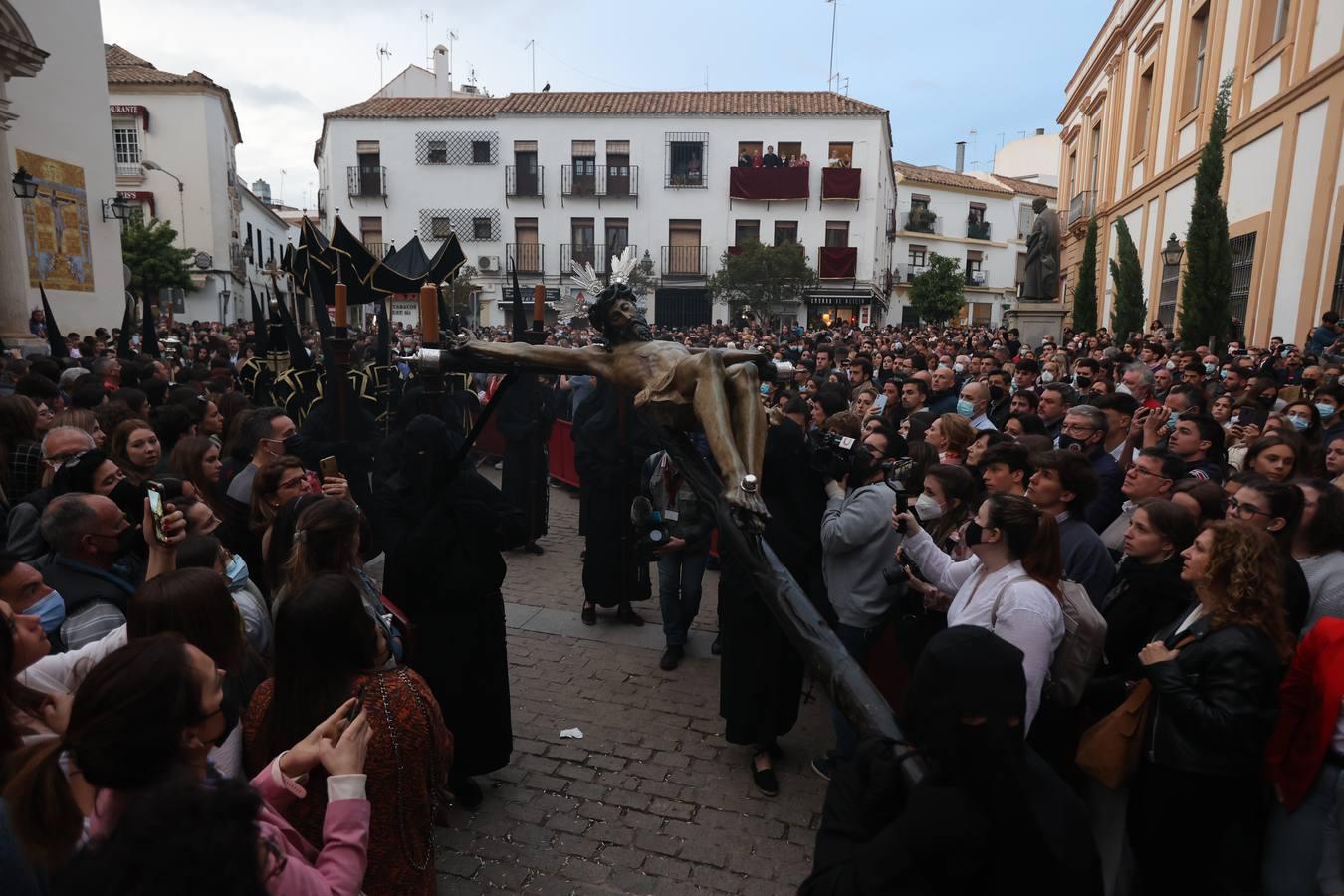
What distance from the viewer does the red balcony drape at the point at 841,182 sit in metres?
31.9

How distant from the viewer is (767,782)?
3826mm

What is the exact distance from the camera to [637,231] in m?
33.1

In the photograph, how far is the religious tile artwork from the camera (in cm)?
1404

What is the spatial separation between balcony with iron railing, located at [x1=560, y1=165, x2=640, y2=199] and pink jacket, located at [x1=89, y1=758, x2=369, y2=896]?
3263cm

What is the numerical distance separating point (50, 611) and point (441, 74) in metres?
40.8

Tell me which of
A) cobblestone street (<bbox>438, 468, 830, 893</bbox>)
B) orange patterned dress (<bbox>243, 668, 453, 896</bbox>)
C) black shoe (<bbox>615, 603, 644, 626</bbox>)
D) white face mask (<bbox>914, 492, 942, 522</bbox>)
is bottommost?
cobblestone street (<bbox>438, 468, 830, 893</bbox>)

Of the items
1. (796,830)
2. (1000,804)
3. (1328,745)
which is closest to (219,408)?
(796,830)

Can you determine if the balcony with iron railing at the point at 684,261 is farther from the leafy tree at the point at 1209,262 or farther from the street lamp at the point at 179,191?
the leafy tree at the point at 1209,262

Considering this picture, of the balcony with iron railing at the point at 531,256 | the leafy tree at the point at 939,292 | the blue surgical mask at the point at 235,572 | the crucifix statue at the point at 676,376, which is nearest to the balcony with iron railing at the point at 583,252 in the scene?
the balcony with iron railing at the point at 531,256

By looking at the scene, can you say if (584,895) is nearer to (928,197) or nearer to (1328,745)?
(1328,745)

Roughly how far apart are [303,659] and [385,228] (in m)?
34.3

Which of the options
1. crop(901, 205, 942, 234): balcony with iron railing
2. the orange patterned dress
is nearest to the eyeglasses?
the orange patterned dress

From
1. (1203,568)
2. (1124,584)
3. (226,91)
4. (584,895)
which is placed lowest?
(584,895)

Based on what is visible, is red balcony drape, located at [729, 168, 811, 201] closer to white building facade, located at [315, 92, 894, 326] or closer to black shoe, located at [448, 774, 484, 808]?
white building facade, located at [315, 92, 894, 326]
